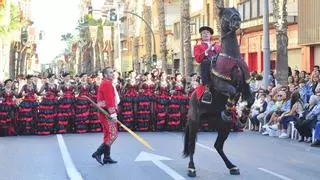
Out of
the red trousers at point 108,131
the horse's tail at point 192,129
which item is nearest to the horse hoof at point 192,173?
the horse's tail at point 192,129

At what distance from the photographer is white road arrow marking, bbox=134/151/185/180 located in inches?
435

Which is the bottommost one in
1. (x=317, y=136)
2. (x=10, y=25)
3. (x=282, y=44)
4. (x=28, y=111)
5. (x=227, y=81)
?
(x=317, y=136)

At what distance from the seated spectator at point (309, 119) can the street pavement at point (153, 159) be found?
0.37 meters

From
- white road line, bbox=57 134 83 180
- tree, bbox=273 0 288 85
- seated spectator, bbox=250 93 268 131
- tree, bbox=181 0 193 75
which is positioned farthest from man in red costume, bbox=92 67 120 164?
tree, bbox=181 0 193 75

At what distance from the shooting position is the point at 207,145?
15.9 meters

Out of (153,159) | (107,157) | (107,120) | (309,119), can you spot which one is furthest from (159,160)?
(309,119)

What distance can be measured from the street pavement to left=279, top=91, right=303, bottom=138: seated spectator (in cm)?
49

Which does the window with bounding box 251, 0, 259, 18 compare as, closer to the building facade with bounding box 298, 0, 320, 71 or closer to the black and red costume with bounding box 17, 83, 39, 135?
the building facade with bounding box 298, 0, 320, 71

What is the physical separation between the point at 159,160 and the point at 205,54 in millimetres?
3023

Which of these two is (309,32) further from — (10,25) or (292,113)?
(10,25)

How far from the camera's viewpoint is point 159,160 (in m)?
13.0

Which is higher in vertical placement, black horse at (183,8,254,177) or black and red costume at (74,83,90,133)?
black horse at (183,8,254,177)

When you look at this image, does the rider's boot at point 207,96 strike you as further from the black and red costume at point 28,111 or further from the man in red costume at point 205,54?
the black and red costume at point 28,111

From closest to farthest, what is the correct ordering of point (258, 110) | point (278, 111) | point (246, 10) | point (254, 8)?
point (278, 111)
point (258, 110)
point (254, 8)
point (246, 10)
